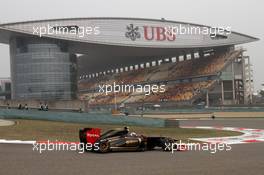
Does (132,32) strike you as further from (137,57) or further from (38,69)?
(38,69)

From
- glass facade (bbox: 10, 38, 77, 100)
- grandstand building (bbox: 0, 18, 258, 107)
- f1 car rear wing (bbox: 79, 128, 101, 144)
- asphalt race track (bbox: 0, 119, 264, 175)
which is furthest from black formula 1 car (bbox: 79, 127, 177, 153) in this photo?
glass facade (bbox: 10, 38, 77, 100)

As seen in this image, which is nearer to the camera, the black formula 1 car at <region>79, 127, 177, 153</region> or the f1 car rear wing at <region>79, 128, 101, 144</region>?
the black formula 1 car at <region>79, 127, 177, 153</region>

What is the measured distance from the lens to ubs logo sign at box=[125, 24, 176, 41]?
104 m

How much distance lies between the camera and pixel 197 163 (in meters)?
14.2

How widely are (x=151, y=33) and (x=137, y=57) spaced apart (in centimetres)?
2003

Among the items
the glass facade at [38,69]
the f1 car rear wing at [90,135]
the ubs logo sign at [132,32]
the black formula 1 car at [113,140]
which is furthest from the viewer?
the ubs logo sign at [132,32]

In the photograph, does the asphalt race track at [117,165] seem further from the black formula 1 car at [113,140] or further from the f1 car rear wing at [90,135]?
the f1 car rear wing at [90,135]

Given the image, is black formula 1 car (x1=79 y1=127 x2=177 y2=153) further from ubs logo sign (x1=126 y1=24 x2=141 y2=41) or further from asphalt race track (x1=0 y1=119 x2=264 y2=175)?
ubs logo sign (x1=126 y1=24 x2=141 y2=41)

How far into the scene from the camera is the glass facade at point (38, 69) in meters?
92.9

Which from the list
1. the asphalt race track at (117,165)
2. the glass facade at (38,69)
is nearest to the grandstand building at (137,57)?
the glass facade at (38,69)

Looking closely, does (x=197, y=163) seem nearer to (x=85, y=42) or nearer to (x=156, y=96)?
(x=85, y=42)

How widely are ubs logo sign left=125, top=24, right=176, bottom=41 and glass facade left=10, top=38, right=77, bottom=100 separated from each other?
17.4 meters

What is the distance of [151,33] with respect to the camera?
10619cm

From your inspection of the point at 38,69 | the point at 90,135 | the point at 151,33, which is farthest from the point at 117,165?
the point at 151,33
